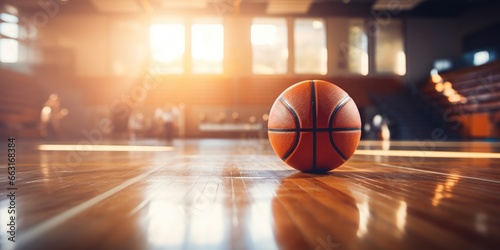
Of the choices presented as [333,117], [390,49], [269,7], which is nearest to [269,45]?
[269,7]

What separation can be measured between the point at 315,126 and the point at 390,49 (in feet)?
39.3

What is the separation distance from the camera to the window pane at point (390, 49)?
40.4 ft

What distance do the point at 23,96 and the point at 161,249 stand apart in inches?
459

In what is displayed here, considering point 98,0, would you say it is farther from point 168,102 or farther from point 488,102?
point 488,102

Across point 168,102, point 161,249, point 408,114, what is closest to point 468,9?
point 408,114

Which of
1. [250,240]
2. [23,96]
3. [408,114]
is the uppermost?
[23,96]

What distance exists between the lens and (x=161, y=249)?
703 millimetres

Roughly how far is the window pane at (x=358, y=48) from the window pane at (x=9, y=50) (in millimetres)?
10983

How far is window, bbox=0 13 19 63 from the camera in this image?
35.5 ft

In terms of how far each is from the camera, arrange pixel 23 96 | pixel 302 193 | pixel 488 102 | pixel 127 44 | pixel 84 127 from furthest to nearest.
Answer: pixel 127 44
pixel 84 127
pixel 23 96
pixel 488 102
pixel 302 193

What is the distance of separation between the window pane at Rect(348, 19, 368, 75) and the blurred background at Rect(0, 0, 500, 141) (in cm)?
4

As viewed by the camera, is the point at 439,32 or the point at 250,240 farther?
the point at 439,32

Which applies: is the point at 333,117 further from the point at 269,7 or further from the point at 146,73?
the point at 146,73

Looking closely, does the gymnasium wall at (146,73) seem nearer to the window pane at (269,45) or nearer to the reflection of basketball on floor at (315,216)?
the window pane at (269,45)
